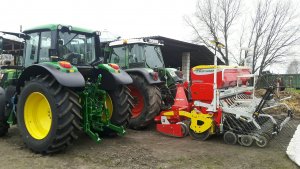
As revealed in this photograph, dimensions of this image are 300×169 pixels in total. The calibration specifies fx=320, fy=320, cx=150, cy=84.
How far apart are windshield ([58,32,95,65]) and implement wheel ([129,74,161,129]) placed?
1.59 meters

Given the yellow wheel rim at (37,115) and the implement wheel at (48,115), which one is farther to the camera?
the yellow wheel rim at (37,115)

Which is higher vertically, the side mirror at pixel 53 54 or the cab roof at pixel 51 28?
the cab roof at pixel 51 28

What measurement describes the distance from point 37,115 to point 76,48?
1.37m

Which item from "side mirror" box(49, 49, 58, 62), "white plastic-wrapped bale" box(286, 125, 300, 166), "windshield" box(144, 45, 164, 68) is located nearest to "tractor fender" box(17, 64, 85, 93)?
"side mirror" box(49, 49, 58, 62)

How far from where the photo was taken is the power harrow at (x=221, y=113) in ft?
18.6

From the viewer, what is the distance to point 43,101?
17.3 feet

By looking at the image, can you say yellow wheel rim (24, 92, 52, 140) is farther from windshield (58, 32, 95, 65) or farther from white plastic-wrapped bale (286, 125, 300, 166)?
white plastic-wrapped bale (286, 125, 300, 166)

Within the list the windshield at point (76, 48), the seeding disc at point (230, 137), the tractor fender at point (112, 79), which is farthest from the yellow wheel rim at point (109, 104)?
the seeding disc at point (230, 137)

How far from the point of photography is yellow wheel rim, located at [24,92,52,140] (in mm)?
5188

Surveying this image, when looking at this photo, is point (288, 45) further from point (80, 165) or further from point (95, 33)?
point (80, 165)

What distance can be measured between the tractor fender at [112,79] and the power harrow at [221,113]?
1.40 m

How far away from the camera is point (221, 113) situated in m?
5.79

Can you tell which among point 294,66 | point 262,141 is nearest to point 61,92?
point 262,141

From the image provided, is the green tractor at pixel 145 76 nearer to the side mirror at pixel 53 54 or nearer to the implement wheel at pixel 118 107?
the implement wheel at pixel 118 107
